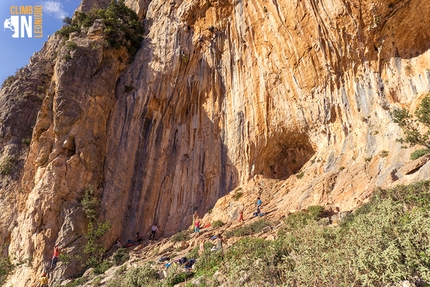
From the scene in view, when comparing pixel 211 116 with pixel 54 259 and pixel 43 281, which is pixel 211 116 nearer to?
pixel 54 259

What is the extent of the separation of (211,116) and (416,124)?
13.6 m

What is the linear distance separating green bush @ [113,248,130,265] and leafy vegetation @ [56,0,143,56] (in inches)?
686

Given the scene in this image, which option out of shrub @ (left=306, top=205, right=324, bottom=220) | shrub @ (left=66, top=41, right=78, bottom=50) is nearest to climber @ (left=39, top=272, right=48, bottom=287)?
shrub @ (left=306, top=205, right=324, bottom=220)

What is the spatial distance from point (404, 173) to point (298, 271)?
930 cm

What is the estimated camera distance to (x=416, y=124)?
1394 cm

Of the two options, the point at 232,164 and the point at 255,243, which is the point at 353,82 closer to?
the point at 232,164

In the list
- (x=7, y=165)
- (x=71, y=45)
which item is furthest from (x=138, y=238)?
(x=71, y=45)

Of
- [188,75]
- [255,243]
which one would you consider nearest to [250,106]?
[188,75]

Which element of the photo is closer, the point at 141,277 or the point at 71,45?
the point at 141,277

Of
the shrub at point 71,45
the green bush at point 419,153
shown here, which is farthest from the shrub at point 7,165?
the green bush at point 419,153

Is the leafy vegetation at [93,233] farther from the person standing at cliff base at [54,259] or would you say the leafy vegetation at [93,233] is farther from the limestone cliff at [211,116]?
the person standing at cliff base at [54,259]

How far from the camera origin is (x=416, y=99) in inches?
605

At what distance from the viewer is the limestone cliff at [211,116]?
55.0ft

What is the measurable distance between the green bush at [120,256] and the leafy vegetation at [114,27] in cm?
1743
